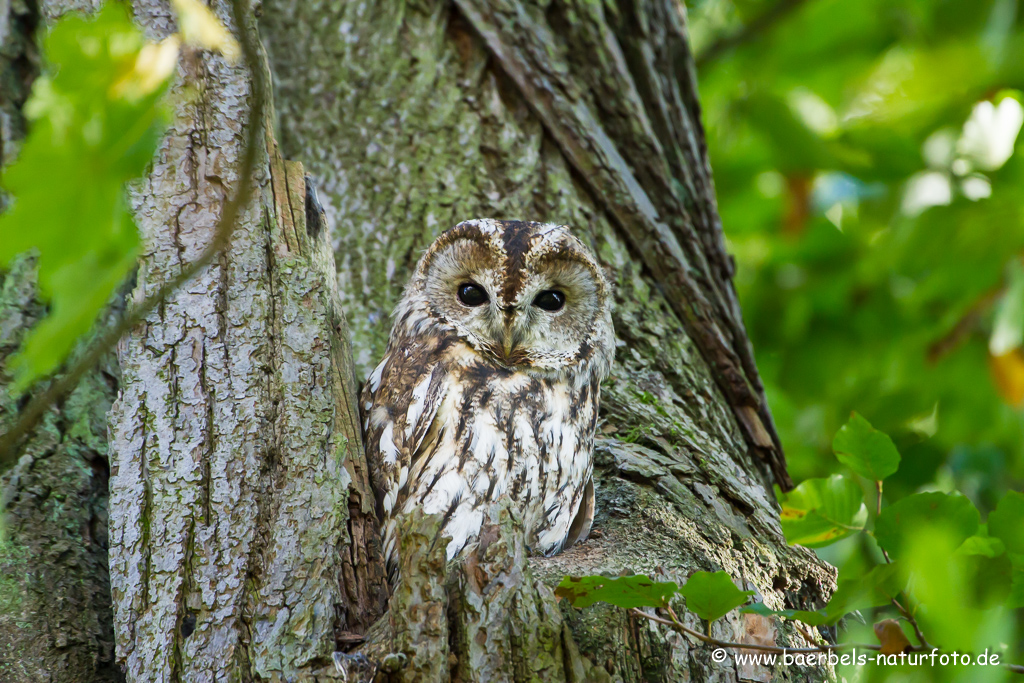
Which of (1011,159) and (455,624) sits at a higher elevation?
(1011,159)

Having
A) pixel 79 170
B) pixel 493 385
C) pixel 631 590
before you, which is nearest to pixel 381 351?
pixel 493 385

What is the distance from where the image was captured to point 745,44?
160 inches

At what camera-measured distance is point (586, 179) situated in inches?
102

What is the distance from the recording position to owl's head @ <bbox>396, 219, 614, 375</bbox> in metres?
2.09

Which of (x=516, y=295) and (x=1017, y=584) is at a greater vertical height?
(x=516, y=295)

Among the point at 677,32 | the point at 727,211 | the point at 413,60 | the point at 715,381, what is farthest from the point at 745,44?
the point at 715,381

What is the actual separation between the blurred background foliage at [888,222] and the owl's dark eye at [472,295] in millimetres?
1682

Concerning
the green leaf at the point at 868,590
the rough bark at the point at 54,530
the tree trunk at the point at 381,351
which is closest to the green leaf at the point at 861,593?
the green leaf at the point at 868,590

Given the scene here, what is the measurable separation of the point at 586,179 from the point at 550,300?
580 millimetres

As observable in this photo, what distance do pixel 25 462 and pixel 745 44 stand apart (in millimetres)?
3715

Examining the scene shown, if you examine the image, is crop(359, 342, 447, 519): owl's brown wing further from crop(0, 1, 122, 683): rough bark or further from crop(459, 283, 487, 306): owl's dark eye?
crop(0, 1, 122, 683): rough bark

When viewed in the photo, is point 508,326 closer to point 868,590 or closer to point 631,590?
point 631,590

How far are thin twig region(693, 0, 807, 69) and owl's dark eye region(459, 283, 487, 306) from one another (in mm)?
2089

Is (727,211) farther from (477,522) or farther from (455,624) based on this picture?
(455,624)
